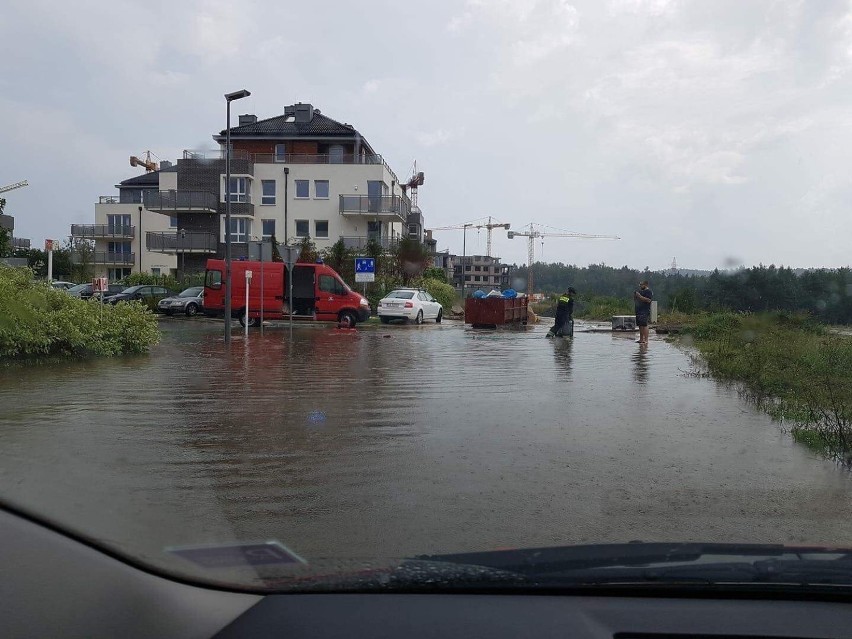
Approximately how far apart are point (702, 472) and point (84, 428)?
623cm

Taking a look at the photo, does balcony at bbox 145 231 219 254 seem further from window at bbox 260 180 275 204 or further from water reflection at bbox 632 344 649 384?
water reflection at bbox 632 344 649 384

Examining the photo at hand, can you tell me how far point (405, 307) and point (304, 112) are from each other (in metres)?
34.1

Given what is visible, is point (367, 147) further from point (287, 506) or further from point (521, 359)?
point (287, 506)

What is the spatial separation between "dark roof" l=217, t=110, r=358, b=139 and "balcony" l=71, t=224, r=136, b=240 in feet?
45.4

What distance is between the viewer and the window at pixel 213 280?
31.1m

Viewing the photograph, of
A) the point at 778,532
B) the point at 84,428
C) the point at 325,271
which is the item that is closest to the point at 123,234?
the point at 325,271

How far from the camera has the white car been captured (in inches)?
1324

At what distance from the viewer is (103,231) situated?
69.4 m

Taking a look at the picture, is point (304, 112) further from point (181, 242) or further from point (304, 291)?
point (304, 291)

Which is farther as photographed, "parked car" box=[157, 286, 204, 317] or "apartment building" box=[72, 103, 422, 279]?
"apartment building" box=[72, 103, 422, 279]

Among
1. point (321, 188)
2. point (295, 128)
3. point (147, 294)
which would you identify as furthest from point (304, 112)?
point (147, 294)

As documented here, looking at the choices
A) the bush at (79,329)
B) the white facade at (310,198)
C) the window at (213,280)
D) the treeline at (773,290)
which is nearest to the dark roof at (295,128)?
the white facade at (310,198)

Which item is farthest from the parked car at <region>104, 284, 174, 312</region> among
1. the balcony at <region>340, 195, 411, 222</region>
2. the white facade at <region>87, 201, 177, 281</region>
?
the white facade at <region>87, 201, 177, 281</region>

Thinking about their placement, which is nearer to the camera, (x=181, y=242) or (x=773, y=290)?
(x=773, y=290)
